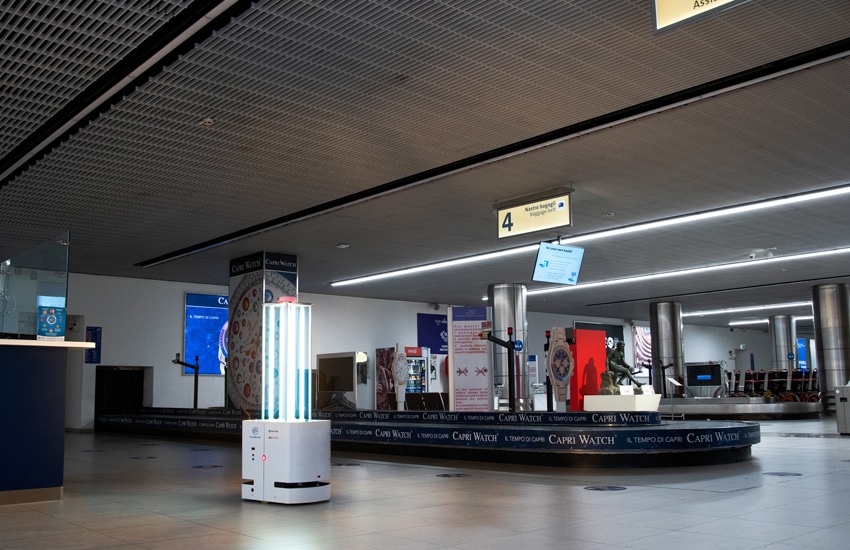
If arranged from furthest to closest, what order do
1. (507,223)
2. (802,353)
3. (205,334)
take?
(802,353) < (205,334) < (507,223)

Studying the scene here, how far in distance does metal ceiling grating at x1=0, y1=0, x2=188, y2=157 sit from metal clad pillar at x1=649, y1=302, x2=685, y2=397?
22.2 metres

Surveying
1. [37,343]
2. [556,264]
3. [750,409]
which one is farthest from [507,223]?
[750,409]

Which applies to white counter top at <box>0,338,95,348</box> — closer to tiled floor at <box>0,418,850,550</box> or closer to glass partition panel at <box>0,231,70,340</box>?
glass partition panel at <box>0,231,70,340</box>

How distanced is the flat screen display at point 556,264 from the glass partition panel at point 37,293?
7086mm

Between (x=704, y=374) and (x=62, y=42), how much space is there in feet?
83.1

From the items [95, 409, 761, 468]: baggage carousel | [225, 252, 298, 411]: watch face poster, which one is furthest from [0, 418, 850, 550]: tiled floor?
[225, 252, 298, 411]: watch face poster

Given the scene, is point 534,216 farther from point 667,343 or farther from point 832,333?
point 667,343

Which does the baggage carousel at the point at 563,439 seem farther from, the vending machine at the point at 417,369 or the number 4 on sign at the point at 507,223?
the vending machine at the point at 417,369

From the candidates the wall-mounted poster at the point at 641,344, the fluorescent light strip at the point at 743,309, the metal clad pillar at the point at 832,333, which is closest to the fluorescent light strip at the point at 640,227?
the metal clad pillar at the point at 832,333

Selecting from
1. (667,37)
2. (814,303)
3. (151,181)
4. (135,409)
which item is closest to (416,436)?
(151,181)

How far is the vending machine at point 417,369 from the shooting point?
75.0 feet

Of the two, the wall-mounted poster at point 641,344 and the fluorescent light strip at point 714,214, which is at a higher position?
the fluorescent light strip at point 714,214

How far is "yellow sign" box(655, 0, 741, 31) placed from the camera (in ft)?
13.9

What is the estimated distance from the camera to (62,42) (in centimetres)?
616
